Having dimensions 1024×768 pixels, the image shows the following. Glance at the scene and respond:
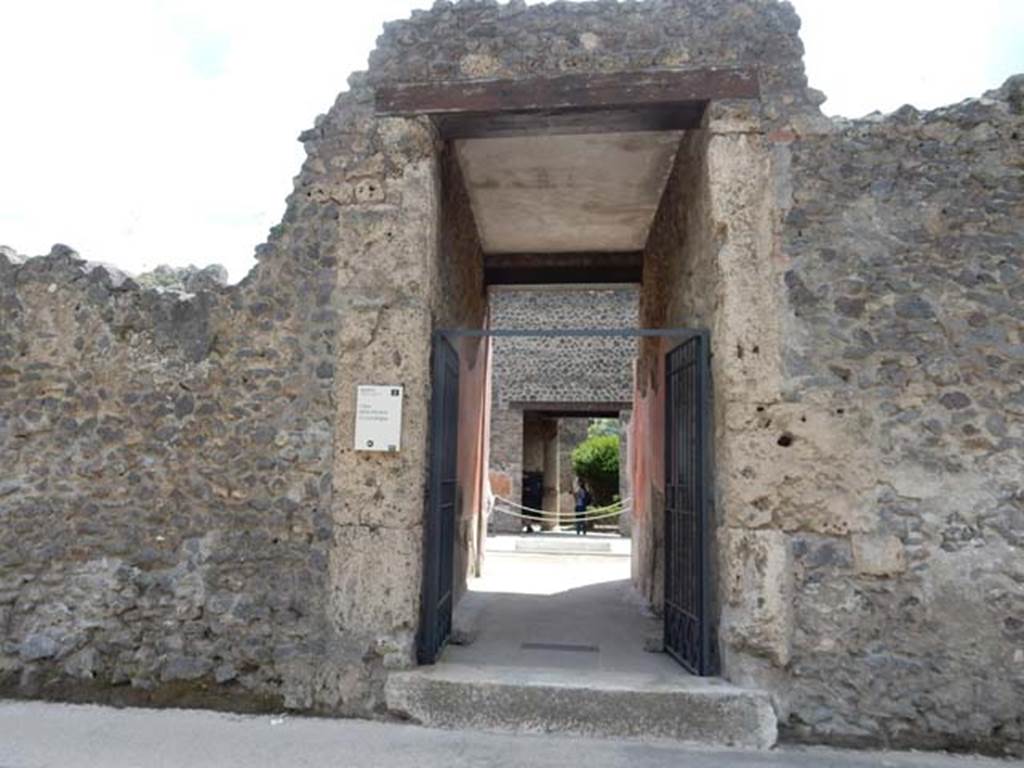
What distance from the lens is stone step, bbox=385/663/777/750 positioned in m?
3.67

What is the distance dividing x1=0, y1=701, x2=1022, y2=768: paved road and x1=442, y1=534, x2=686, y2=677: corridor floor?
655 mm

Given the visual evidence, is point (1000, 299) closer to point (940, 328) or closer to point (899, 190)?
point (940, 328)

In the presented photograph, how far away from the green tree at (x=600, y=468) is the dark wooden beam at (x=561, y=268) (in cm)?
1590

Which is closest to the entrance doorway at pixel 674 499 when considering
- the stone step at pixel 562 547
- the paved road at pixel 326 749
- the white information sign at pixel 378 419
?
the white information sign at pixel 378 419

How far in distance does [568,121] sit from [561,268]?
10.0ft

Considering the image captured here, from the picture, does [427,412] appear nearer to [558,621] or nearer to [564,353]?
[558,621]

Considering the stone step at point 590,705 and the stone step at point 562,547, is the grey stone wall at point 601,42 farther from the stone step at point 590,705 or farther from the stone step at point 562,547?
the stone step at point 562,547

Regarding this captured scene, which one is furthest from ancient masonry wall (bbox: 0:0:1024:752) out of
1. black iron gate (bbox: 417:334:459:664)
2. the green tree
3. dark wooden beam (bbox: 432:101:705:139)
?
the green tree

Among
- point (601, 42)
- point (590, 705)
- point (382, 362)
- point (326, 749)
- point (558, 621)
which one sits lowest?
point (326, 749)

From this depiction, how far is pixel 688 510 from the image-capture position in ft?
15.0

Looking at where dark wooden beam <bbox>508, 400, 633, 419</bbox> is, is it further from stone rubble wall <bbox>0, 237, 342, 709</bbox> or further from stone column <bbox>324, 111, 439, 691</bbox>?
stone rubble wall <bbox>0, 237, 342, 709</bbox>

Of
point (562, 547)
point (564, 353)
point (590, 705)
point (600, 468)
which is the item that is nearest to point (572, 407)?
point (564, 353)

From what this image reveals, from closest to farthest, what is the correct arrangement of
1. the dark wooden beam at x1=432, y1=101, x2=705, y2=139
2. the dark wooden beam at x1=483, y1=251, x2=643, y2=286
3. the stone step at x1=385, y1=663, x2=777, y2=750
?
1. the stone step at x1=385, y1=663, x2=777, y2=750
2. the dark wooden beam at x1=432, y1=101, x2=705, y2=139
3. the dark wooden beam at x1=483, y1=251, x2=643, y2=286

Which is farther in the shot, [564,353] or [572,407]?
[564,353]
